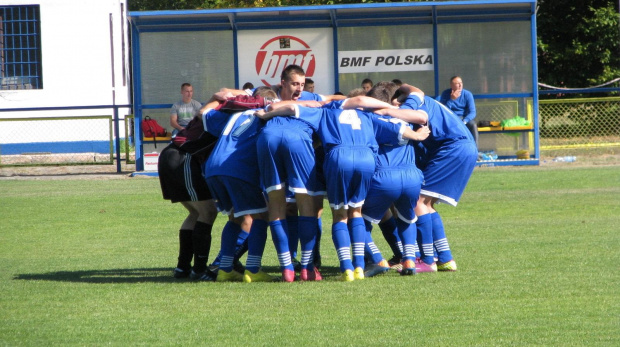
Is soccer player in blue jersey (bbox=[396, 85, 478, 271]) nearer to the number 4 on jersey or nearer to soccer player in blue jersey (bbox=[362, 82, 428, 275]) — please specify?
soccer player in blue jersey (bbox=[362, 82, 428, 275])

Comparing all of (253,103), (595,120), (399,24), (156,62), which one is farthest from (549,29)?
(253,103)

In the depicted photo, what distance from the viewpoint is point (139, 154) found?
20.5 metres

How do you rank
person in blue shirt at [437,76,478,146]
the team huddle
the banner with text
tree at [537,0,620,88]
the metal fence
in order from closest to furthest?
the team huddle
person in blue shirt at [437,76,478,146]
the banner with text
the metal fence
tree at [537,0,620,88]

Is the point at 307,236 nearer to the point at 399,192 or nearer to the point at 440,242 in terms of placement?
the point at 399,192

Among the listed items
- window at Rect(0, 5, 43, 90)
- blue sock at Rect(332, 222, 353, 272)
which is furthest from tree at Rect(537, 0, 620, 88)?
blue sock at Rect(332, 222, 353, 272)

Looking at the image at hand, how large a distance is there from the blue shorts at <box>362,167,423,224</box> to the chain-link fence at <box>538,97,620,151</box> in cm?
1521

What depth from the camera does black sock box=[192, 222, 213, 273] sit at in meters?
7.82

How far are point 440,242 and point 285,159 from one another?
5.69 ft

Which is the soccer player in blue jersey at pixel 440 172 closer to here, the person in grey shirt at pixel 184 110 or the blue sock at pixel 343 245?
the blue sock at pixel 343 245

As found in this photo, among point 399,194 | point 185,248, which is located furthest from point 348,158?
point 185,248

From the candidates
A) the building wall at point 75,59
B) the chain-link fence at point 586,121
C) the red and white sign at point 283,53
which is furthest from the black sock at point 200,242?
the building wall at point 75,59

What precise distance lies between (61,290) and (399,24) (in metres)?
15.0

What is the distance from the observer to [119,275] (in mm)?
8188

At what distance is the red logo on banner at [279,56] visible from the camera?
67.6 ft
